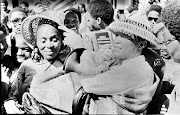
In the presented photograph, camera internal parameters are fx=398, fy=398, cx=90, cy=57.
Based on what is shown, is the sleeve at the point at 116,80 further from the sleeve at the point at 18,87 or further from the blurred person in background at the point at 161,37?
the sleeve at the point at 18,87

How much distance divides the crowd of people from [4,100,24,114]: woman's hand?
0.08ft

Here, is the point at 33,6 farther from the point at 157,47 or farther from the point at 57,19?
the point at 157,47

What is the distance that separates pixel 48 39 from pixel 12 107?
0.81 m

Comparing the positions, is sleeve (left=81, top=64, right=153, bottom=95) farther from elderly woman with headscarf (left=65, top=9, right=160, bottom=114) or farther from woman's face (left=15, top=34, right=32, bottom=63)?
woman's face (left=15, top=34, right=32, bottom=63)

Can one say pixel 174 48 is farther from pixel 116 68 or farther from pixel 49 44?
pixel 49 44

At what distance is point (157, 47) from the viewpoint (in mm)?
3932

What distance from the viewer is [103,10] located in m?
3.91

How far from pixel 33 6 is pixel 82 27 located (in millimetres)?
548

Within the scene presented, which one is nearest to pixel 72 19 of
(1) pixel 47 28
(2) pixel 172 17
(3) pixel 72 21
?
(3) pixel 72 21

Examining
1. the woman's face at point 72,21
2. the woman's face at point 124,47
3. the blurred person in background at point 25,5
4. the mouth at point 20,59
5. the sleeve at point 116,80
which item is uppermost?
the blurred person in background at point 25,5

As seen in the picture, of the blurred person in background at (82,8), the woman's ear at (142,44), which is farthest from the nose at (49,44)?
the woman's ear at (142,44)

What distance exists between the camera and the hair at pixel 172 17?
156 inches

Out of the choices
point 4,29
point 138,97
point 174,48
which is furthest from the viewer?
point 4,29

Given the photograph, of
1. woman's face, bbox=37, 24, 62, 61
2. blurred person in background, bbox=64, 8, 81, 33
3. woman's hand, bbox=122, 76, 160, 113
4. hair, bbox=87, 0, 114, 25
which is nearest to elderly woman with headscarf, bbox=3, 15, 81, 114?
woman's face, bbox=37, 24, 62, 61
